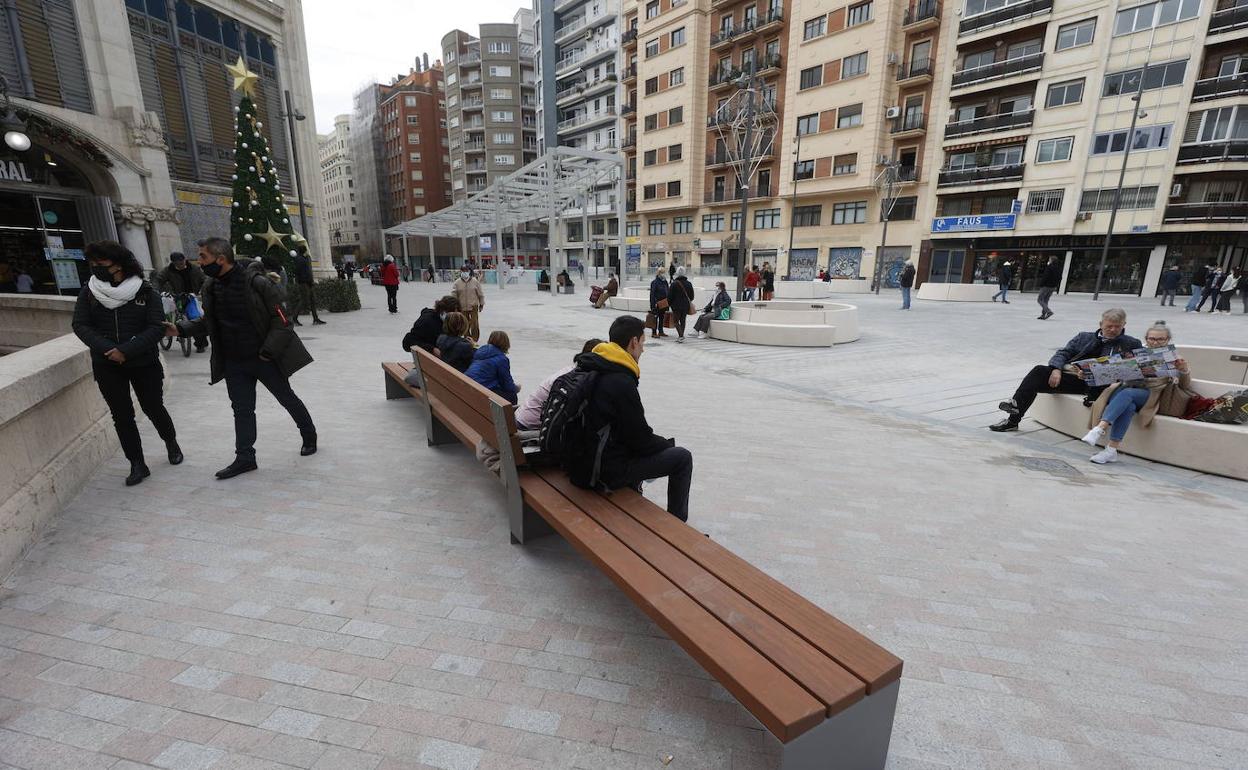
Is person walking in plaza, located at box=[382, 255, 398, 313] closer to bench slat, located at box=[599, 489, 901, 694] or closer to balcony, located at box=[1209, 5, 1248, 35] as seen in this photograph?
bench slat, located at box=[599, 489, 901, 694]

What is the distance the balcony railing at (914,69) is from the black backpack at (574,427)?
38.5m

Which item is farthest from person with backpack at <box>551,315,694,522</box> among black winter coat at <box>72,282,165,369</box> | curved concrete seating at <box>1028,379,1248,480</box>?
curved concrete seating at <box>1028,379,1248,480</box>

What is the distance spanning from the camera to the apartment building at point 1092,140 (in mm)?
24984

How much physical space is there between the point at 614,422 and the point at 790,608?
123cm

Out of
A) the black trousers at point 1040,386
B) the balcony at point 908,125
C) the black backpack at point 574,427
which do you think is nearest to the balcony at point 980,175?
the balcony at point 908,125

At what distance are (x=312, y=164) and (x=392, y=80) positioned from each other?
79.5m

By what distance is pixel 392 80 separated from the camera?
283ft

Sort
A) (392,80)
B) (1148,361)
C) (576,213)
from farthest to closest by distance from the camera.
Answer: (392,80), (576,213), (1148,361)

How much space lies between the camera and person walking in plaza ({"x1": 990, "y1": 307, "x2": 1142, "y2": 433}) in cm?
540

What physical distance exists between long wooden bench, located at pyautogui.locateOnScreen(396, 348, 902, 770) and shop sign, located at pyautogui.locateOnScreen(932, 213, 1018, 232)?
36.1 m

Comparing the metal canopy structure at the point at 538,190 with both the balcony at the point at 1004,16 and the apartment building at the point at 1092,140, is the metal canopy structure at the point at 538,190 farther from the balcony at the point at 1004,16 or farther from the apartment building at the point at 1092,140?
the balcony at the point at 1004,16

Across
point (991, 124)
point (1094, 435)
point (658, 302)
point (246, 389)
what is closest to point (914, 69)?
point (991, 124)

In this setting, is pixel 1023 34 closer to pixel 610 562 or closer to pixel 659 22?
pixel 659 22

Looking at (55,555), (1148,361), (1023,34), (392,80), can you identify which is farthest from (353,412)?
(392,80)
